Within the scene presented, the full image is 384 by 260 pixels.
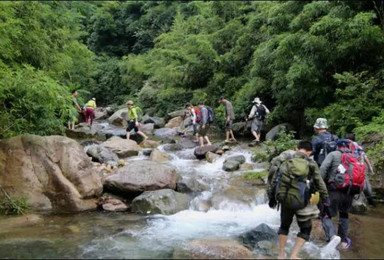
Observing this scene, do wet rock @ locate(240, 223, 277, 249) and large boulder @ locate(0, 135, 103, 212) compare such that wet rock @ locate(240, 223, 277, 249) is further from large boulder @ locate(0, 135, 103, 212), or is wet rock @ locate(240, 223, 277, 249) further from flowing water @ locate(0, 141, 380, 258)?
large boulder @ locate(0, 135, 103, 212)

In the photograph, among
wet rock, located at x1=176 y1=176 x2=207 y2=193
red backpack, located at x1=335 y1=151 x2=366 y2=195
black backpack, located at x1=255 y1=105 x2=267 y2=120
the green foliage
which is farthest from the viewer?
black backpack, located at x1=255 y1=105 x2=267 y2=120

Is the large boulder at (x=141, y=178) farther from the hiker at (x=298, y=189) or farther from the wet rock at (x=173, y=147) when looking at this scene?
the wet rock at (x=173, y=147)

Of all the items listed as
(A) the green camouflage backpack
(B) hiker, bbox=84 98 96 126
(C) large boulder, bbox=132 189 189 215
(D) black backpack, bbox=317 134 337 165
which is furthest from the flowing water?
(B) hiker, bbox=84 98 96 126

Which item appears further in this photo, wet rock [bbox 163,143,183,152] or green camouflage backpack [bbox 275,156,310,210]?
wet rock [bbox 163,143,183,152]

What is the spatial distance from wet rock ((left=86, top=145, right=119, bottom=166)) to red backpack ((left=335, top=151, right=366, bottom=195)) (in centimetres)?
766

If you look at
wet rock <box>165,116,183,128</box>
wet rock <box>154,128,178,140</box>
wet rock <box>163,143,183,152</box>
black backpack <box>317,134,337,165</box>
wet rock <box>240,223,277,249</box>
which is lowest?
wet rock <box>154,128,178,140</box>

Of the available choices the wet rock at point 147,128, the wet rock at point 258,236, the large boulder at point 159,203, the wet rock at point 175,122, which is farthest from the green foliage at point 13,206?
the wet rock at point 175,122

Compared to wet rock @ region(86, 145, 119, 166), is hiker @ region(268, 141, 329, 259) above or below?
above

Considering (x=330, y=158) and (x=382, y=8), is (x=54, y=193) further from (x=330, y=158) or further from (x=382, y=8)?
(x=382, y=8)

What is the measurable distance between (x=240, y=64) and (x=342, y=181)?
53.5ft

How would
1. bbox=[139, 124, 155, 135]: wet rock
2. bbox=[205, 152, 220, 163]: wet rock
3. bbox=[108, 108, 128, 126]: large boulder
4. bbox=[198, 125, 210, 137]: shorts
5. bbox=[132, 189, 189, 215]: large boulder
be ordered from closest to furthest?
1. bbox=[132, 189, 189, 215]: large boulder
2. bbox=[205, 152, 220, 163]: wet rock
3. bbox=[198, 125, 210, 137]: shorts
4. bbox=[139, 124, 155, 135]: wet rock
5. bbox=[108, 108, 128, 126]: large boulder

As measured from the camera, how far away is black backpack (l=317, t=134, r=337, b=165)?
6.53 m

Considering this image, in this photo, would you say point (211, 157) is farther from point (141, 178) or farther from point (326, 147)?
point (326, 147)

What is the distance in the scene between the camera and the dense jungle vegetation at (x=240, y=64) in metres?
9.77
